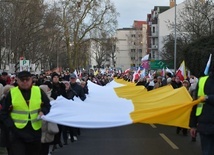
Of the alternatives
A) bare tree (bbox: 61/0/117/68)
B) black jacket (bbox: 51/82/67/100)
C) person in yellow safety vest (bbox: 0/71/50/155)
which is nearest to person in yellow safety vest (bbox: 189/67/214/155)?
person in yellow safety vest (bbox: 0/71/50/155)

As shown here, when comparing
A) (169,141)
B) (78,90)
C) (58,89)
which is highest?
(58,89)

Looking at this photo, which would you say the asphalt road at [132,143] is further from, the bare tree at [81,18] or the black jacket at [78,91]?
the bare tree at [81,18]

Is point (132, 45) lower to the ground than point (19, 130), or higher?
higher

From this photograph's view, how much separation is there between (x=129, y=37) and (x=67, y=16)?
216ft

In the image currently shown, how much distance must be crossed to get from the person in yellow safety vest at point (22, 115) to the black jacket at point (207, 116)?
7.32 ft

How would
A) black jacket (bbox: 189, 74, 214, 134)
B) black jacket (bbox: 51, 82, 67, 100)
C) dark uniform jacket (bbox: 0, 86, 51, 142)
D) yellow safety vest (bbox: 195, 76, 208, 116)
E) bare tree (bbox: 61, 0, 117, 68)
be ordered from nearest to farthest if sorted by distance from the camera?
1. black jacket (bbox: 189, 74, 214, 134)
2. yellow safety vest (bbox: 195, 76, 208, 116)
3. dark uniform jacket (bbox: 0, 86, 51, 142)
4. black jacket (bbox: 51, 82, 67, 100)
5. bare tree (bbox: 61, 0, 117, 68)

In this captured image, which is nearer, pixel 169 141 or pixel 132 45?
pixel 169 141

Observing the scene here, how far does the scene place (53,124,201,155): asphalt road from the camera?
10.8 m

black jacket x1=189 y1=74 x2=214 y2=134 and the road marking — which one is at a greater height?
black jacket x1=189 y1=74 x2=214 y2=134

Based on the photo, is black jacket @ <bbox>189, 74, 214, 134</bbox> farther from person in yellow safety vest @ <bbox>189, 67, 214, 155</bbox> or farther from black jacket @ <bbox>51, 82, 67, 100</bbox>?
black jacket @ <bbox>51, 82, 67, 100</bbox>


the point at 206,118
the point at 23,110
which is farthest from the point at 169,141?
the point at 23,110

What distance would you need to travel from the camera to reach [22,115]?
6.75 metres

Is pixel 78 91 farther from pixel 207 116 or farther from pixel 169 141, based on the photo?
pixel 207 116

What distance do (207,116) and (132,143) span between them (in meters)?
5.97
